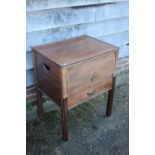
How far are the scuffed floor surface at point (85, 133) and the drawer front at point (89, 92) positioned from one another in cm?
37

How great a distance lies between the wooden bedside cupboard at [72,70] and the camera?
1573mm

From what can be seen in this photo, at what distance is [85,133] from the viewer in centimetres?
199

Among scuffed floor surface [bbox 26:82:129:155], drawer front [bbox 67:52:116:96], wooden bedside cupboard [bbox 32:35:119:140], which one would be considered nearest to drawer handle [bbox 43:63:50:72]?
wooden bedside cupboard [bbox 32:35:119:140]

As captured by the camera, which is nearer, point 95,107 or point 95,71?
point 95,71

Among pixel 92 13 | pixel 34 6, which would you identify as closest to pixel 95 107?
pixel 92 13

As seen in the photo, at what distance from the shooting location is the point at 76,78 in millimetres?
Answer: 1620

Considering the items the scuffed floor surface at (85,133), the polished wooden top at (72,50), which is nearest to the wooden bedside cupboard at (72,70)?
the polished wooden top at (72,50)

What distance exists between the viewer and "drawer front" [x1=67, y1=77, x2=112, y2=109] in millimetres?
1704

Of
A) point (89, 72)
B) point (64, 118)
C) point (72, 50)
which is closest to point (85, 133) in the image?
point (64, 118)

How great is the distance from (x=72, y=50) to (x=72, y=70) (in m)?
0.22

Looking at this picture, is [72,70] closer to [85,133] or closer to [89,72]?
[89,72]

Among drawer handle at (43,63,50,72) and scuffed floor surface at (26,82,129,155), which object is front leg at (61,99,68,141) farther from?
drawer handle at (43,63,50,72)
